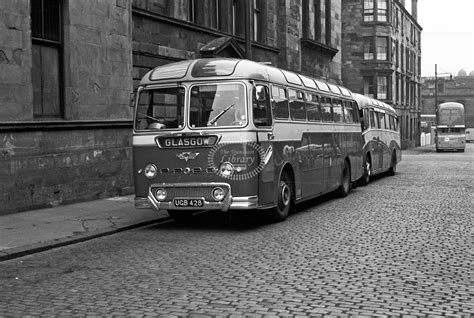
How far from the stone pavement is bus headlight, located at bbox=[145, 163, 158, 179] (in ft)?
3.52

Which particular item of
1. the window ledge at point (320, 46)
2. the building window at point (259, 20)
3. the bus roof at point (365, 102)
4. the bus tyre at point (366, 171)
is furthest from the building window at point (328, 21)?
the bus tyre at point (366, 171)

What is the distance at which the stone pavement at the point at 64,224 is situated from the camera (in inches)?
347

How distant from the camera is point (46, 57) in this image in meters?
13.2

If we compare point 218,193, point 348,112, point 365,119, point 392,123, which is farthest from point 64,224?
point 392,123

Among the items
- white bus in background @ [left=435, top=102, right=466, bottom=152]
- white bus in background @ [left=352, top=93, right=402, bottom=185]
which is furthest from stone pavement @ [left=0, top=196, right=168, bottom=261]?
white bus in background @ [left=435, top=102, right=466, bottom=152]

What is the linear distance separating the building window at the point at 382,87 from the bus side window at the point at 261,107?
1825 inches

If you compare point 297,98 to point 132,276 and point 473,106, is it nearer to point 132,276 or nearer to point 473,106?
point 132,276

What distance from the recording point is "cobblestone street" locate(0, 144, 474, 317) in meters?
5.40

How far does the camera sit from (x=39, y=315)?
518 cm

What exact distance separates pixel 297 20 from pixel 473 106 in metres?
84.9

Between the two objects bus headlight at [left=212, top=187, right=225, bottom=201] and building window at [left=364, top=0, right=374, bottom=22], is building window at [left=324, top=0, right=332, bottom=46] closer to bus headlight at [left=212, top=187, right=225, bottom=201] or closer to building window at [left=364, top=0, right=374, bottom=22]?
building window at [left=364, top=0, right=374, bottom=22]

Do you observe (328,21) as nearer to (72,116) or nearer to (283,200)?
(72,116)

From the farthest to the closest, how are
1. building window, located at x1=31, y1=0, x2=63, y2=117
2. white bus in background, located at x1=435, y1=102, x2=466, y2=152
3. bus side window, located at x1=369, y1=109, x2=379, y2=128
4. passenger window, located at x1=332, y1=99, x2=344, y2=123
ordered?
1. white bus in background, located at x1=435, y1=102, x2=466, y2=152
2. bus side window, located at x1=369, y1=109, x2=379, y2=128
3. passenger window, located at x1=332, y1=99, x2=344, y2=123
4. building window, located at x1=31, y1=0, x2=63, y2=117

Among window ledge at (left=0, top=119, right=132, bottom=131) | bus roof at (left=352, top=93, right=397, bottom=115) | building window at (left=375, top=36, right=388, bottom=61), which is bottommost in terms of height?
window ledge at (left=0, top=119, right=132, bottom=131)
